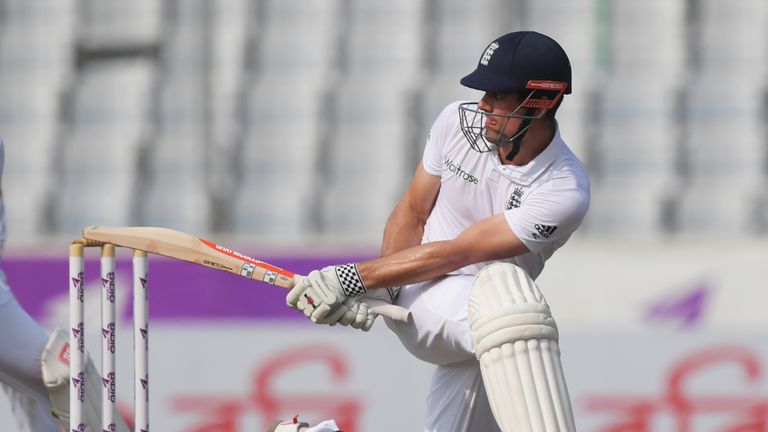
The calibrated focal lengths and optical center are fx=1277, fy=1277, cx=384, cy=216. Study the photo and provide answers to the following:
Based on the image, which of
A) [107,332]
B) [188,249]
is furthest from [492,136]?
[107,332]

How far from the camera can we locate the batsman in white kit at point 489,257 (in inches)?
109

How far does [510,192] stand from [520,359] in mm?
485

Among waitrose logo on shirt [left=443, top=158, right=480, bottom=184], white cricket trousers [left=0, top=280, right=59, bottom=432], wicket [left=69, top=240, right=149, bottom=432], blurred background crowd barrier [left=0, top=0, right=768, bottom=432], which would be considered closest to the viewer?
wicket [left=69, top=240, right=149, bottom=432]

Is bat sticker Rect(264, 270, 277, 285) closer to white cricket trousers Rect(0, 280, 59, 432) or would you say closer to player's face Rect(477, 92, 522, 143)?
player's face Rect(477, 92, 522, 143)

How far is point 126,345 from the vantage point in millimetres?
4922

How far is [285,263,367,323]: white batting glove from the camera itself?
2945mm

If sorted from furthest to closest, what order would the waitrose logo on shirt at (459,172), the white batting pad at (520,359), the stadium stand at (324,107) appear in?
1. the stadium stand at (324,107)
2. the waitrose logo on shirt at (459,172)
3. the white batting pad at (520,359)

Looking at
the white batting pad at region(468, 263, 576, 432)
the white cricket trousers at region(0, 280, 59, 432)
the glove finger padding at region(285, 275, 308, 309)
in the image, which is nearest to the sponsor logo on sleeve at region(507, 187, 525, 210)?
the white batting pad at region(468, 263, 576, 432)

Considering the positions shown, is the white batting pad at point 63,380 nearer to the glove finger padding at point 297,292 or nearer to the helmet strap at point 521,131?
the glove finger padding at point 297,292

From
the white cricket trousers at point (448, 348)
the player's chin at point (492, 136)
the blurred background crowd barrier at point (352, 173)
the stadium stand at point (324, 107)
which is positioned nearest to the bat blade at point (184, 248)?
the white cricket trousers at point (448, 348)


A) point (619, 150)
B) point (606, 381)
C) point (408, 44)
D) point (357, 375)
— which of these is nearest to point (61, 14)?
point (408, 44)

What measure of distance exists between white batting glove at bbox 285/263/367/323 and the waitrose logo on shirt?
14.2 inches

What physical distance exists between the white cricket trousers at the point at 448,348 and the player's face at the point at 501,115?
0.37 m

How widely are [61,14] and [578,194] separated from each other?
→ 231 inches
